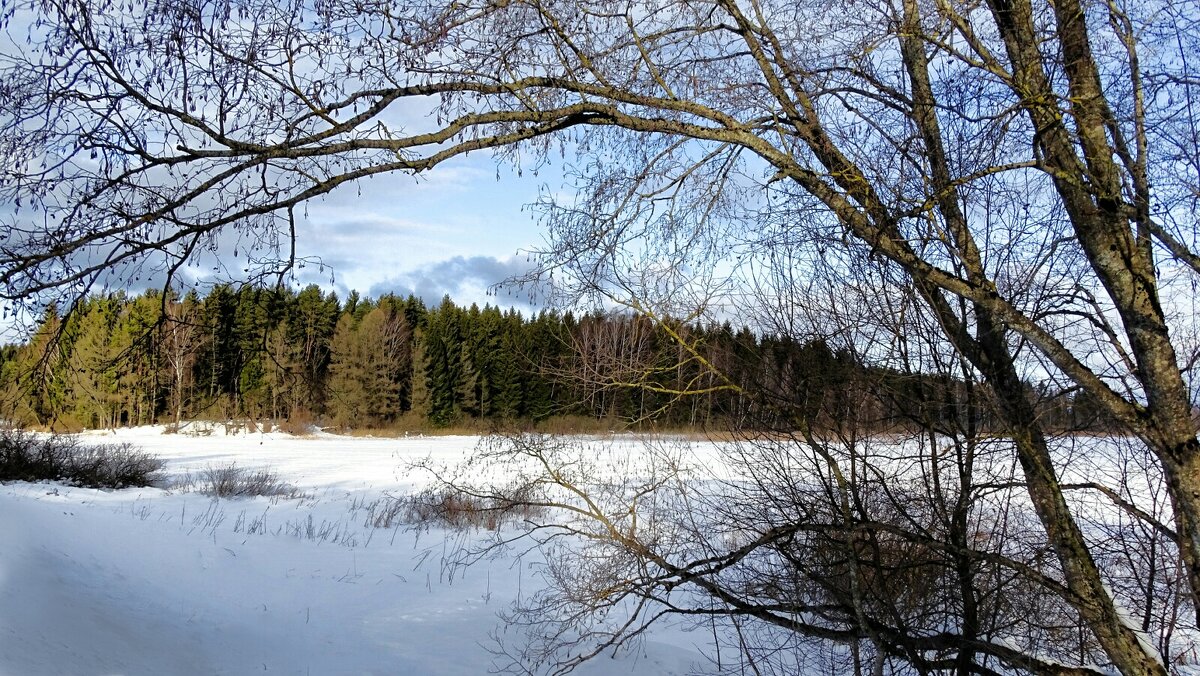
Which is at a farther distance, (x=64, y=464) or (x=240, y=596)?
(x=64, y=464)

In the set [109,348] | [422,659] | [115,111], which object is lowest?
[422,659]

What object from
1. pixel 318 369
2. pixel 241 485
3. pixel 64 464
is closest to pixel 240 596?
pixel 318 369

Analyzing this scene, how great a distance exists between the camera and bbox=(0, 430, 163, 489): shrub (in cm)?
1306

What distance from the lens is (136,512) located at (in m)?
10.6

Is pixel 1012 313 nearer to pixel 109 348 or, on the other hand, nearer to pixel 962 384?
pixel 962 384

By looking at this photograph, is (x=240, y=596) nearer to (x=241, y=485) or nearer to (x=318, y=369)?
(x=318, y=369)

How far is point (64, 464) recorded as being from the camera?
1395 cm

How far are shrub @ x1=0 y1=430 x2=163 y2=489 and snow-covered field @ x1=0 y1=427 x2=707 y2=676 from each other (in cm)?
115

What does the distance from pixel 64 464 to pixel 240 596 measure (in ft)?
30.3

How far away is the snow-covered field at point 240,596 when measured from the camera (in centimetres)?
512

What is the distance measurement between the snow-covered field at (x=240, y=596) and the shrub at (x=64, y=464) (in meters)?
1.15

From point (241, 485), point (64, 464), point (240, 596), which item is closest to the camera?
point (240, 596)

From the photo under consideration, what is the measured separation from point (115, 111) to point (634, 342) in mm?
3103

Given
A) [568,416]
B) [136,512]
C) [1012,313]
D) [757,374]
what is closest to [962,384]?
[1012,313]
